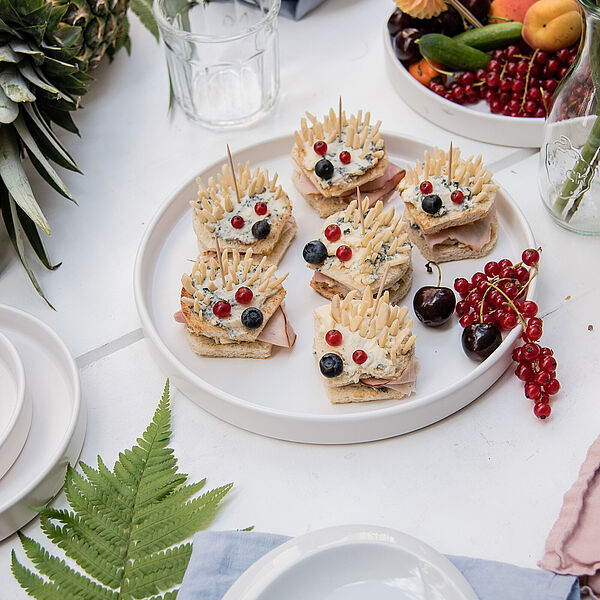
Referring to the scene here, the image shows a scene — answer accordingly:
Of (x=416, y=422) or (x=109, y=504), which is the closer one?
(x=109, y=504)

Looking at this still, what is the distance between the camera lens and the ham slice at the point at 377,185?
1929 mm

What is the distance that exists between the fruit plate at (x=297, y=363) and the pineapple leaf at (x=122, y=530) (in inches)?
7.0

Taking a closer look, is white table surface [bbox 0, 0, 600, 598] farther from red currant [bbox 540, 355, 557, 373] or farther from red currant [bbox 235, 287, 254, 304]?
red currant [bbox 235, 287, 254, 304]

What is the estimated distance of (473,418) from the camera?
1.56 meters

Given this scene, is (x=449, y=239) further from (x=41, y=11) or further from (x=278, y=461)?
(x=41, y=11)

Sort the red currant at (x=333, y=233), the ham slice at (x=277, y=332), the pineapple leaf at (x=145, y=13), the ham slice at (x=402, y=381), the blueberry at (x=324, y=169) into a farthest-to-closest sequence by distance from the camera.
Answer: the pineapple leaf at (x=145, y=13) < the blueberry at (x=324, y=169) < the red currant at (x=333, y=233) < the ham slice at (x=277, y=332) < the ham slice at (x=402, y=381)

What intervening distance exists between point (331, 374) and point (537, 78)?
1.17m

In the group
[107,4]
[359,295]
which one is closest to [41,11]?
[107,4]

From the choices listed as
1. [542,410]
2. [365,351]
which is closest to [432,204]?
[365,351]

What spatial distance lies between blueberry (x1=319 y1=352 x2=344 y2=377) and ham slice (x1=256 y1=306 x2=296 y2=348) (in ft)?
0.49

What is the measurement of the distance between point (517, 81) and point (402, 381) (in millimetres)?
1039

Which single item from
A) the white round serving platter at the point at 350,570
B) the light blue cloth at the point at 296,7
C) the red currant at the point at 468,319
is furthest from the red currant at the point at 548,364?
the light blue cloth at the point at 296,7

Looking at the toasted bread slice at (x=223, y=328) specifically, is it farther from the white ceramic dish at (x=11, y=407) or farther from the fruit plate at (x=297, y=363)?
the white ceramic dish at (x=11, y=407)

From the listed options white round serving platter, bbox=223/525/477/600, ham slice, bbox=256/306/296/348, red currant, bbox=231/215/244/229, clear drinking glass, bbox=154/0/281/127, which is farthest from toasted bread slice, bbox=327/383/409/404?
clear drinking glass, bbox=154/0/281/127
